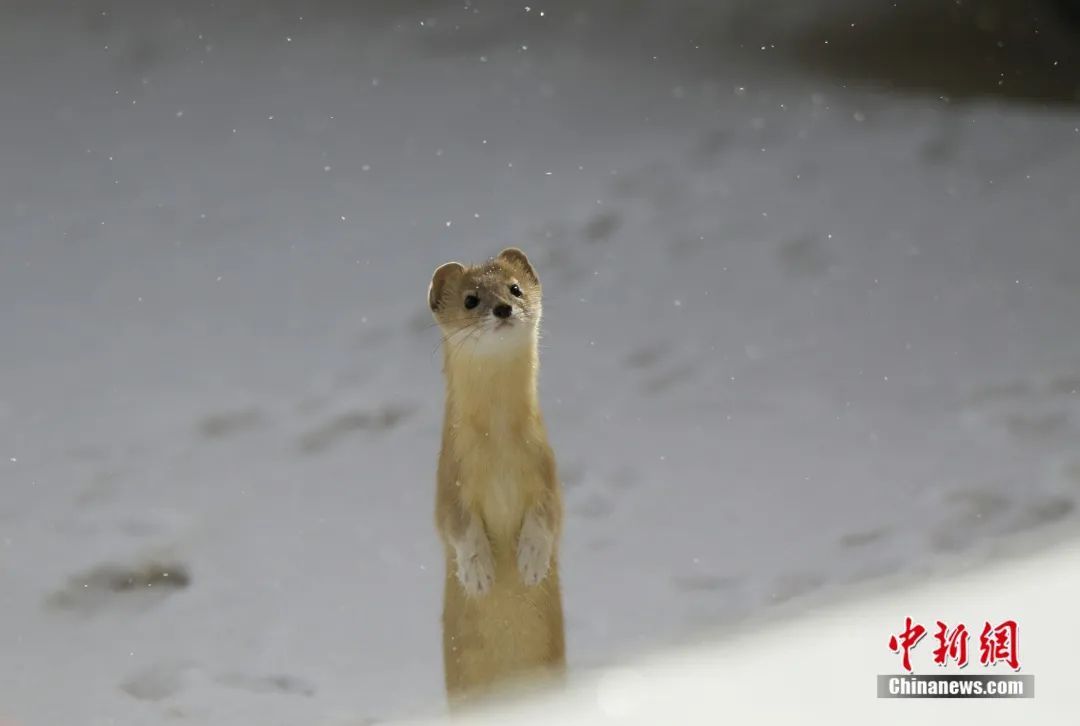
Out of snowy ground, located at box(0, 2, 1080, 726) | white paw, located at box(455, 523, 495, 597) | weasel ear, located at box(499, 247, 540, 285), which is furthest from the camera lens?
snowy ground, located at box(0, 2, 1080, 726)

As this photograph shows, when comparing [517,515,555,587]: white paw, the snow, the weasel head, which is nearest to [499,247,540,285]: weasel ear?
the weasel head

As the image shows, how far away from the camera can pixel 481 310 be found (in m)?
1.87

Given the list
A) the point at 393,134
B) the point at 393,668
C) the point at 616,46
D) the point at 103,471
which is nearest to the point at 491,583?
the point at 393,668

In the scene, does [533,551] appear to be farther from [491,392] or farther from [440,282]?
[440,282]

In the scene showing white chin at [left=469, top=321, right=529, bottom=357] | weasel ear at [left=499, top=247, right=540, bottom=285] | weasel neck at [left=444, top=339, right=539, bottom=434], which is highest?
weasel ear at [left=499, top=247, right=540, bottom=285]

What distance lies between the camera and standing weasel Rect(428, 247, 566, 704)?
6.10ft

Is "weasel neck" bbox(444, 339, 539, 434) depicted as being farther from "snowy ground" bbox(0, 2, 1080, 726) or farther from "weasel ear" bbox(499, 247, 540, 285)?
"snowy ground" bbox(0, 2, 1080, 726)

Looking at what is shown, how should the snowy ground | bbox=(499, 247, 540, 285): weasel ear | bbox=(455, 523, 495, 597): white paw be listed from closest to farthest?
bbox=(455, 523, 495, 597): white paw
bbox=(499, 247, 540, 285): weasel ear
the snowy ground

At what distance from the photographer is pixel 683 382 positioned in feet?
12.7

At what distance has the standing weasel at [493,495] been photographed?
186cm

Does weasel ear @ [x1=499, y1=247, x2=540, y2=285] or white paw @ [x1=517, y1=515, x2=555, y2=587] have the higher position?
weasel ear @ [x1=499, y1=247, x2=540, y2=285]

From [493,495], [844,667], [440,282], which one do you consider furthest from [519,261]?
[844,667]

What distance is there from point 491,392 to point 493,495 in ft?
0.45

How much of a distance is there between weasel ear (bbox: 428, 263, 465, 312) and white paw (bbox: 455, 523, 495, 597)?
0.30 metres
